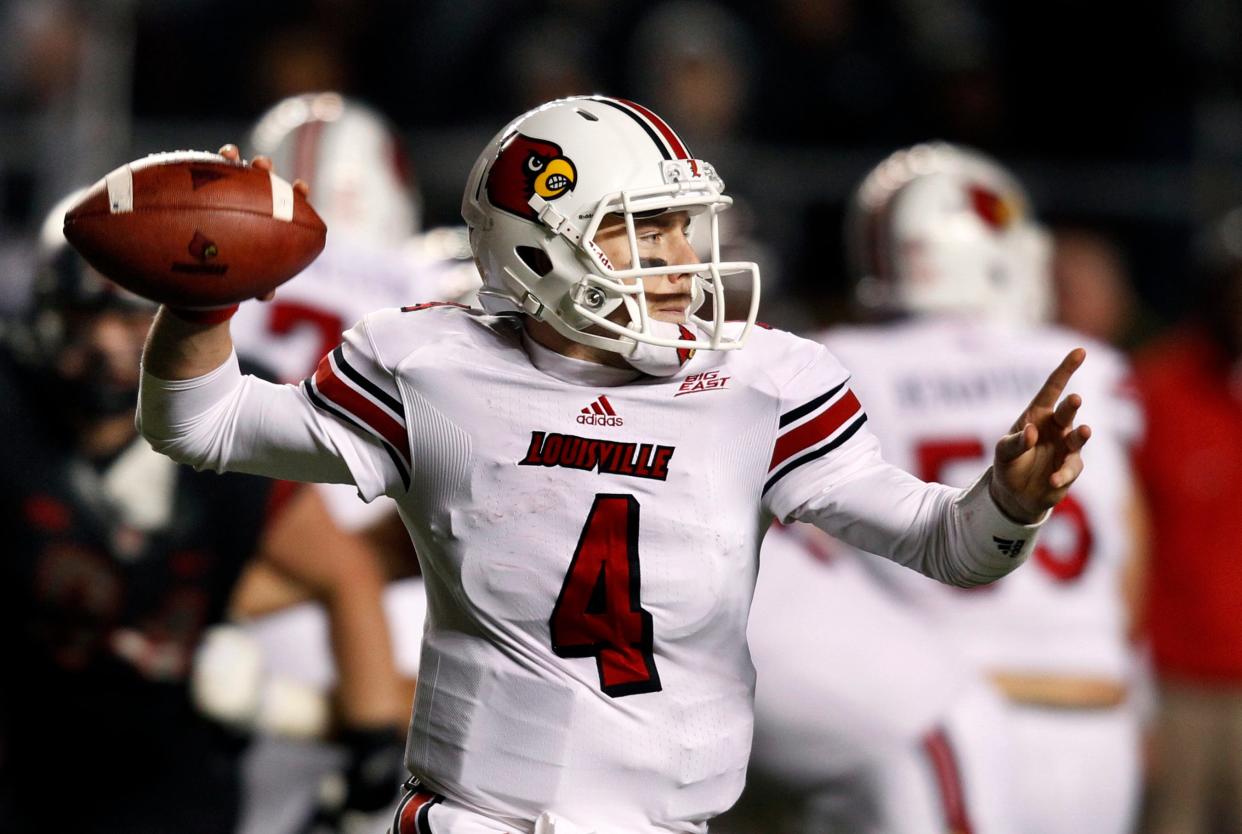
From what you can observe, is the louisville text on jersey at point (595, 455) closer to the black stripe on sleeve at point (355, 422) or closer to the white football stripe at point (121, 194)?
the black stripe on sleeve at point (355, 422)

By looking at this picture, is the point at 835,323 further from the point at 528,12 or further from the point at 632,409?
the point at 632,409

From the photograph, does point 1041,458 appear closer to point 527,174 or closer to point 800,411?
point 800,411

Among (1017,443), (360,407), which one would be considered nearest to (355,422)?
(360,407)

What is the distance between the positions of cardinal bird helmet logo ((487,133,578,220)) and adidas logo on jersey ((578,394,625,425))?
0.31 meters

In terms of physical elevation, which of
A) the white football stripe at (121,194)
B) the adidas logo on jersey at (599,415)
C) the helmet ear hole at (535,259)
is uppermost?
the white football stripe at (121,194)

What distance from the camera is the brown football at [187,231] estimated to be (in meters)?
2.72

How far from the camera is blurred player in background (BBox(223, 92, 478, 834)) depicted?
451 centimetres

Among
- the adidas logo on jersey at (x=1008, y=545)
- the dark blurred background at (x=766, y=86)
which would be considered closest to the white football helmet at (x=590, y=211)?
the adidas logo on jersey at (x=1008, y=545)

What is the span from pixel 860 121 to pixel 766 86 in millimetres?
456

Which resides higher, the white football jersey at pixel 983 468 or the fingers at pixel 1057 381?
the fingers at pixel 1057 381

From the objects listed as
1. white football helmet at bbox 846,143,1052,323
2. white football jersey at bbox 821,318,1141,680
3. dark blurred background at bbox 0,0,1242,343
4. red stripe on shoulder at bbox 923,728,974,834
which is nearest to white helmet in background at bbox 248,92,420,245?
white football helmet at bbox 846,143,1052,323

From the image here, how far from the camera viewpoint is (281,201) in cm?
282

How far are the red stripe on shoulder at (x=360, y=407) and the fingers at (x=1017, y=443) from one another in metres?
0.85

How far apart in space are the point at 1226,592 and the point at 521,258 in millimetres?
4418
